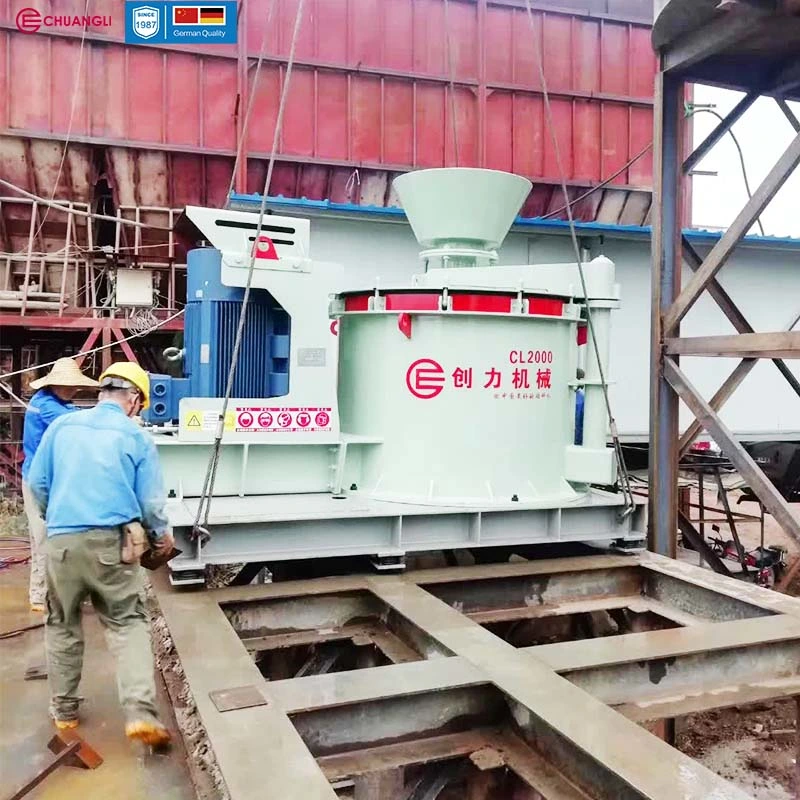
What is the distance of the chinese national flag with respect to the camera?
1114 cm

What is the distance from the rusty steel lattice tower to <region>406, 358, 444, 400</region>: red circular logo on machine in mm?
1561

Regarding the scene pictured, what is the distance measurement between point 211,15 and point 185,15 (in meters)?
0.39

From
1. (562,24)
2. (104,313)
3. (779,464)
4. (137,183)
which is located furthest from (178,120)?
(779,464)

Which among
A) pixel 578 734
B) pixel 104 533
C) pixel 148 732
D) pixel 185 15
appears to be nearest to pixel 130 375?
pixel 104 533

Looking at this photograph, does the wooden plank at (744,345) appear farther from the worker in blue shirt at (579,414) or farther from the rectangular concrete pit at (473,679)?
the rectangular concrete pit at (473,679)

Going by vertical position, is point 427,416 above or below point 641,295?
below

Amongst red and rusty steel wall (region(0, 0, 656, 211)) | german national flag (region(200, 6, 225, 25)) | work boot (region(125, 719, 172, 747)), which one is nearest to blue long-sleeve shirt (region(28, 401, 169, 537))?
work boot (region(125, 719, 172, 747))

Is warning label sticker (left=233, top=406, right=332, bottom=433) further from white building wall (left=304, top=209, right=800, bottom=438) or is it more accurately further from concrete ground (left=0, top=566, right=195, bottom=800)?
white building wall (left=304, top=209, right=800, bottom=438)

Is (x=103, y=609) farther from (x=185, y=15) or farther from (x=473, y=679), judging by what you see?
(x=185, y=15)

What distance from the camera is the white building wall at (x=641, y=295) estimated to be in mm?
8211

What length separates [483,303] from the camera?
4.85 meters

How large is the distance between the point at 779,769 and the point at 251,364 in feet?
14.4

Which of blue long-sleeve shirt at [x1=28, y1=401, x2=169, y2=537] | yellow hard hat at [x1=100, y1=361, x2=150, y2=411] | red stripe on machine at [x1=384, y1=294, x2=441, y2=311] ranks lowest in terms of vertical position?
blue long-sleeve shirt at [x1=28, y1=401, x2=169, y2=537]

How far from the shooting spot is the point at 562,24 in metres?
12.3
